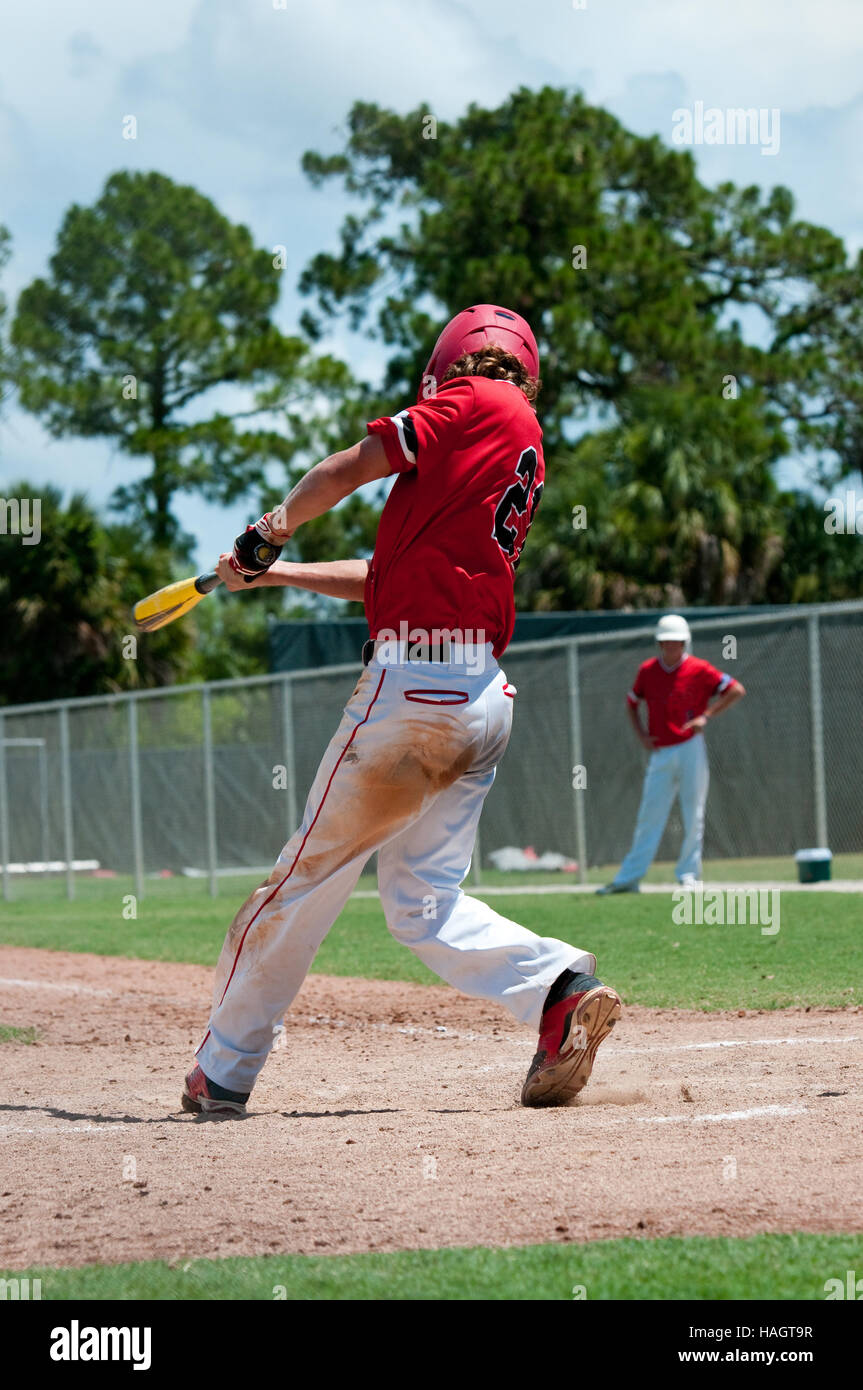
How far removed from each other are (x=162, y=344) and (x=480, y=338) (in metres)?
39.8

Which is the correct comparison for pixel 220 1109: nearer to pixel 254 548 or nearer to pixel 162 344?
pixel 254 548

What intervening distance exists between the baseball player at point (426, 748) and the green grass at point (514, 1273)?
5.00 ft

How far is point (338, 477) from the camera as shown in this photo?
4.39 m

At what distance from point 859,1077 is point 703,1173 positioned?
4.59 ft

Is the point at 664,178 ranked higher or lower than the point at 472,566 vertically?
higher

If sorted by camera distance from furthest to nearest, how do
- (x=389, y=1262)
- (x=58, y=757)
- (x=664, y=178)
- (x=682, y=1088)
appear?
(x=664, y=178)
(x=58, y=757)
(x=682, y=1088)
(x=389, y=1262)

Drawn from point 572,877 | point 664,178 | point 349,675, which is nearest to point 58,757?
point 349,675

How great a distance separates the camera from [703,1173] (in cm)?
364

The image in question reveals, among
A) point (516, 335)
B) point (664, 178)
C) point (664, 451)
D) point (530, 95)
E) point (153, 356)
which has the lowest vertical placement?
point (516, 335)

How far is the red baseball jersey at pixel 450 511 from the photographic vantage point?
4469 mm

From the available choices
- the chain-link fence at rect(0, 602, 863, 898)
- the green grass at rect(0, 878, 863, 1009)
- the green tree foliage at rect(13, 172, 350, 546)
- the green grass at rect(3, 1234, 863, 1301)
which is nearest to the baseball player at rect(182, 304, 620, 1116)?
the green grass at rect(3, 1234, 863, 1301)

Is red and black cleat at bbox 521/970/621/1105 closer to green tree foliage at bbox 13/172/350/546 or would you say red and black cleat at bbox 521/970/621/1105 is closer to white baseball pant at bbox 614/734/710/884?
white baseball pant at bbox 614/734/710/884

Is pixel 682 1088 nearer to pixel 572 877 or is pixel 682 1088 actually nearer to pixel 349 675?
pixel 572 877

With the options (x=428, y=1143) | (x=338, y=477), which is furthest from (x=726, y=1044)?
(x=338, y=477)
